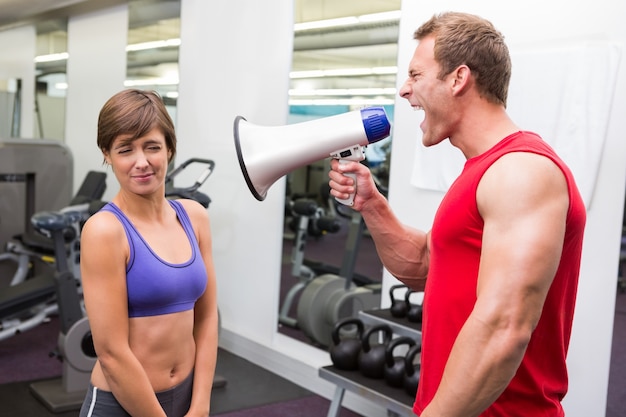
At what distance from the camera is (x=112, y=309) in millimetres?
1469

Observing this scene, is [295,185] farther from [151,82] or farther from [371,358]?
[151,82]

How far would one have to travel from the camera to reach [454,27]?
1232 mm

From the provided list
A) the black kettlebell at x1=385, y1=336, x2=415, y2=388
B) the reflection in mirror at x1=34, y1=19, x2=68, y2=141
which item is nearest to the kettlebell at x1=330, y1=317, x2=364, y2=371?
the black kettlebell at x1=385, y1=336, x2=415, y2=388

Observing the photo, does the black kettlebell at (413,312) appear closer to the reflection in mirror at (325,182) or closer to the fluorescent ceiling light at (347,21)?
the reflection in mirror at (325,182)

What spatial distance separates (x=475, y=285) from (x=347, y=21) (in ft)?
9.88

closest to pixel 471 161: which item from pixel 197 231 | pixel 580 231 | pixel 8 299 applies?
pixel 580 231

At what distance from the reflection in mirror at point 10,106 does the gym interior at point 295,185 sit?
3.96 feet

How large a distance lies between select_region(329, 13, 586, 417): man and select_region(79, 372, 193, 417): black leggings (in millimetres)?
577

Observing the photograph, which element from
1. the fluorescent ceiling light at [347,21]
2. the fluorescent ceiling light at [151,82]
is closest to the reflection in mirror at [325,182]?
the fluorescent ceiling light at [347,21]

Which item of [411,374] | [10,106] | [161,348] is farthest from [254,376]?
[10,106]

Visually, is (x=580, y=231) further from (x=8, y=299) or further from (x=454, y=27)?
(x=8, y=299)

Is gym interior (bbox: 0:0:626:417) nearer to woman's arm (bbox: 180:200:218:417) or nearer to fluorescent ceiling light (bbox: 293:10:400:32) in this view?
fluorescent ceiling light (bbox: 293:10:400:32)

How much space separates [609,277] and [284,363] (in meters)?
2.06

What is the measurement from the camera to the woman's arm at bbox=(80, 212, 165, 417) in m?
1.46
